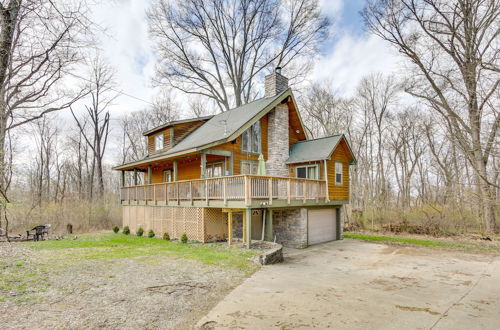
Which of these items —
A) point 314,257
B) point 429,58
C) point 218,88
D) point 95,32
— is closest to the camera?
point 95,32

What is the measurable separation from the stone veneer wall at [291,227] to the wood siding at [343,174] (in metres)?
2.40

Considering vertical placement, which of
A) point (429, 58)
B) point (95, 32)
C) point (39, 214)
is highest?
point (429, 58)

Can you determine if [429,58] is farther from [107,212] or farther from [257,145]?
[107,212]

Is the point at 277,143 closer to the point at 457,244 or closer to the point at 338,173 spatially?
the point at 338,173

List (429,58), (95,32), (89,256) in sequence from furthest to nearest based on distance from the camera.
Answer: (429,58) < (89,256) < (95,32)

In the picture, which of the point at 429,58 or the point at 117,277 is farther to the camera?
the point at 429,58

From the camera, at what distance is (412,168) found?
27422 mm

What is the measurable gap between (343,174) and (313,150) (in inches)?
95.0

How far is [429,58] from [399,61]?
1891 mm

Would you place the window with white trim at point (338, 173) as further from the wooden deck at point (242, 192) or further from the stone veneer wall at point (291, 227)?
the stone veneer wall at point (291, 227)

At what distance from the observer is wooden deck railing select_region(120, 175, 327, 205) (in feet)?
34.7

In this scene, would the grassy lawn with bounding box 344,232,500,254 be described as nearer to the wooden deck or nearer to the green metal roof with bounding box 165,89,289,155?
the wooden deck

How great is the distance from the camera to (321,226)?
14.9m

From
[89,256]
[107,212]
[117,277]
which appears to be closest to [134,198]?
[107,212]
